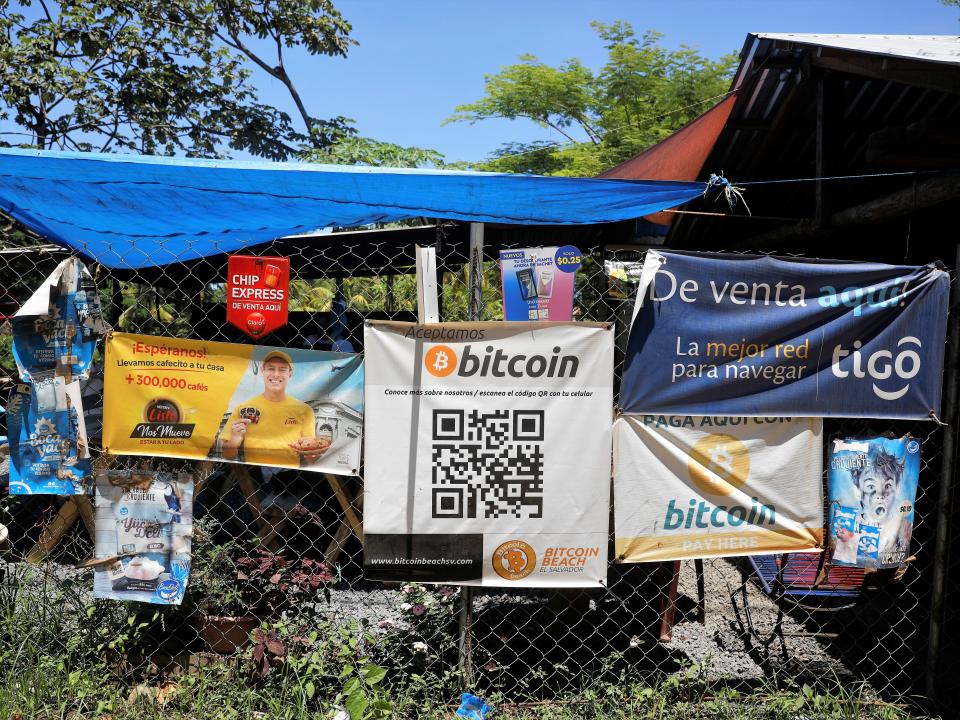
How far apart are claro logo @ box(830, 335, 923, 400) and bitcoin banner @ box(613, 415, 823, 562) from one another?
26cm

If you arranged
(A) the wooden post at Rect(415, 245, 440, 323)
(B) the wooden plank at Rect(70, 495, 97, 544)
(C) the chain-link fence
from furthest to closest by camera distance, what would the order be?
1. (B) the wooden plank at Rect(70, 495, 97, 544)
2. (C) the chain-link fence
3. (A) the wooden post at Rect(415, 245, 440, 323)

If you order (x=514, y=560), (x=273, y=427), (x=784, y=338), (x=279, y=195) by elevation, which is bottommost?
(x=514, y=560)

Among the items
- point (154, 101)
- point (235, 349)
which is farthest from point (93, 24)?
point (235, 349)

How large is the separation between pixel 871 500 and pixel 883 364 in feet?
1.93

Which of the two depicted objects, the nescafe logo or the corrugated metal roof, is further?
the corrugated metal roof

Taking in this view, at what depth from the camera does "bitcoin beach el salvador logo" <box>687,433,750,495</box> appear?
124 inches

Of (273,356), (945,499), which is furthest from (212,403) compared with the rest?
(945,499)

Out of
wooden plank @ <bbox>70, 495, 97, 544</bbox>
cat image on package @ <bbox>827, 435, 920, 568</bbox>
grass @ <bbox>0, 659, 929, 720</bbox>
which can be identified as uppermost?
cat image on package @ <bbox>827, 435, 920, 568</bbox>

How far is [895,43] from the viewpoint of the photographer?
15.0ft

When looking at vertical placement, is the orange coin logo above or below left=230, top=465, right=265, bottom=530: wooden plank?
above

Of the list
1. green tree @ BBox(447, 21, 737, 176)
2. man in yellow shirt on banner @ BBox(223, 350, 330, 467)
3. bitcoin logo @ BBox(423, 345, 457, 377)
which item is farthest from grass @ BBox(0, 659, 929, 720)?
green tree @ BBox(447, 21, 737, 176)

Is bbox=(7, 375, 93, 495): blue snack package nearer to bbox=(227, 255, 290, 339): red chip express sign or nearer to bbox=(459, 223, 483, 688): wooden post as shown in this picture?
bbox=(227, 255, 290, 339): red chip express sign

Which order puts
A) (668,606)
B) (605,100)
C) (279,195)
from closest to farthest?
1. (279,195)
2. (668,606)
3. (605,100)

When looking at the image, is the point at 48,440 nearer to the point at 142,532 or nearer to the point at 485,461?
the point at 142,532
